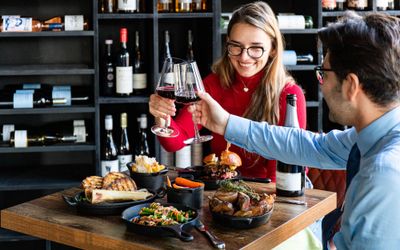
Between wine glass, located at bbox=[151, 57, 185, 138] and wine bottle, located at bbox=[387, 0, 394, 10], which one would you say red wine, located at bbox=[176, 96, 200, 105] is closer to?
wine glass, located at bbox=[151, 57, 185, 138]

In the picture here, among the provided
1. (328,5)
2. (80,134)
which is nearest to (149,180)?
(80,134)

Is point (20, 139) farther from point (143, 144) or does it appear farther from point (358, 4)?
point (358, 4)

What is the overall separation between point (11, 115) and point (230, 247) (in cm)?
235

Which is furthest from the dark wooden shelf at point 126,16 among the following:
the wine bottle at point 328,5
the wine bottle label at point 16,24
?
the wine bottle at point 328,5

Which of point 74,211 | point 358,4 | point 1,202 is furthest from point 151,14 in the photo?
point 74,211

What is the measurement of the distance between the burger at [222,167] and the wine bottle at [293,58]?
1.40 m

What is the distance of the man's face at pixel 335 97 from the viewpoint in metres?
1.53

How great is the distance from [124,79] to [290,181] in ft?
5.15

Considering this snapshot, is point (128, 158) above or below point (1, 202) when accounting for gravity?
above

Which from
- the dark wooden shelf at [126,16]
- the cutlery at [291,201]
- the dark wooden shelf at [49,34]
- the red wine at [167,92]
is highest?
the dark wooden shelf at [126,16]

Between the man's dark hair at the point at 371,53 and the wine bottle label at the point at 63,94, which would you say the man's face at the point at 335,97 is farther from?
the wine bottle label at the point at 63,94

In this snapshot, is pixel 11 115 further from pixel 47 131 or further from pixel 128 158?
pixel 128 158

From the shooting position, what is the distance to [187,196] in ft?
6.16

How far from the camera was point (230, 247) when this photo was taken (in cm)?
158
